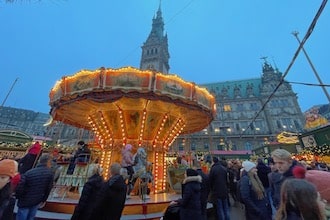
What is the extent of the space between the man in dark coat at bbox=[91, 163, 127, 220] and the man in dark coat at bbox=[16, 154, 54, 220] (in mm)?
1237

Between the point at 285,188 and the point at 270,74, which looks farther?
the point at 270,74

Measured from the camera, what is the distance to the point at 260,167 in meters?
5.38

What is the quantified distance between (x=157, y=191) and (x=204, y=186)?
4885 millimetres

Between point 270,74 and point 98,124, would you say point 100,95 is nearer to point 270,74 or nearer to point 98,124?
point 98,124

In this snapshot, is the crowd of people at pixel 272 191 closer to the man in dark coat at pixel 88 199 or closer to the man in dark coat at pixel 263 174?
the man in dark coat at pixel 263 174

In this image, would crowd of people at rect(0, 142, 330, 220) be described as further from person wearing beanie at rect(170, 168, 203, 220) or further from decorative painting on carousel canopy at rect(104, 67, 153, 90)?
decorative painting on carousel canopy at rect(104, 67, 153, 90)

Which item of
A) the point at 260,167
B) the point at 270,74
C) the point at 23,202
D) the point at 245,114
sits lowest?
the point at 23,202

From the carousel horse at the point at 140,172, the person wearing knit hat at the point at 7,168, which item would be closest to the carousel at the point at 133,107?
the carousel horse at the point at 140,172

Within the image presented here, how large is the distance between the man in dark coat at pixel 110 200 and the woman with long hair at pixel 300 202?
260 centimetres

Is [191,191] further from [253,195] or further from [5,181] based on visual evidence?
[5,181]

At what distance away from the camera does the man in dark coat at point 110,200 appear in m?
3.38

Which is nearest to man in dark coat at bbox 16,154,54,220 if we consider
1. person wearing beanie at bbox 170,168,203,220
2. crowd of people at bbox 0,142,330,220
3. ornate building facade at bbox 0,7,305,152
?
crowd of people at bbox 0,142,330,220

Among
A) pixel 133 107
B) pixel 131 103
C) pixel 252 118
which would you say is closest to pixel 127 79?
pixel 131 103

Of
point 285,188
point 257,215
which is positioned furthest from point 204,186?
point 285,188
